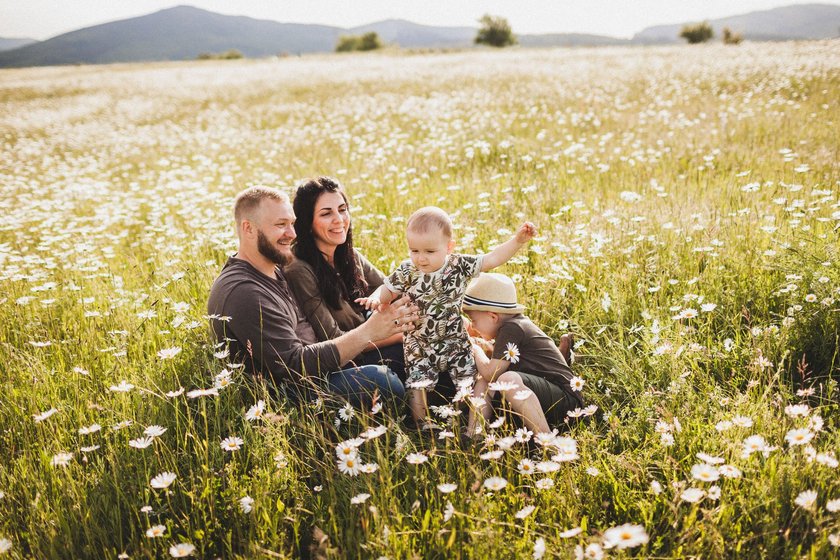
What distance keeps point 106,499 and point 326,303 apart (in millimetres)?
1921

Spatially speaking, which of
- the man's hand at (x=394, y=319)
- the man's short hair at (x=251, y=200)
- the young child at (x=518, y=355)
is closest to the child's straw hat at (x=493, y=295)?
the young child at (x=518, y=355)

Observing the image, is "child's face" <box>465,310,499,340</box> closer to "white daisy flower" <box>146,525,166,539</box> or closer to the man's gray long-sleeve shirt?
the man's gray long-sleeve shirt

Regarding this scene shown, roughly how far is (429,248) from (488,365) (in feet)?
2.71

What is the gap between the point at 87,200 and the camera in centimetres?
928

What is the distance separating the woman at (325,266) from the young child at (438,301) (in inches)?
21.4

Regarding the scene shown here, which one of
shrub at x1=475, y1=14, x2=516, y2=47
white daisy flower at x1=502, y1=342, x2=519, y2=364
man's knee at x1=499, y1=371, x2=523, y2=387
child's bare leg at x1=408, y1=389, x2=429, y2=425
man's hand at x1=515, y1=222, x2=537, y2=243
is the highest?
shrub at x1=475, y1=14, x2=516, y2=47

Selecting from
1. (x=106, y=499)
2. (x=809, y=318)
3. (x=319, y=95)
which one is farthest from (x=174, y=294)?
(x=319, y=95)

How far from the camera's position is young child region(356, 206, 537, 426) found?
3.37 meters

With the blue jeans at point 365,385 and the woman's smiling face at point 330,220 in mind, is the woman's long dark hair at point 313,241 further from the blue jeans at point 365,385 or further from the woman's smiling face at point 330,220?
the blue jeans at point 365,385

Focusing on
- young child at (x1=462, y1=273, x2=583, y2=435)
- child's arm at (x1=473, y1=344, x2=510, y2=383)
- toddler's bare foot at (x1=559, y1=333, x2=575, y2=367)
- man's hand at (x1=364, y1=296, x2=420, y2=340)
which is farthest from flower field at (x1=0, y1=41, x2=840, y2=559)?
man's hand at (x1=364, y1=296, x2=420, y2=340)

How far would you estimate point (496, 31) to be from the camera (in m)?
88.3

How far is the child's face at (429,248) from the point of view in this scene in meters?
3.28

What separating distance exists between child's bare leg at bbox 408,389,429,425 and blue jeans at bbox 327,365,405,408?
0.11m

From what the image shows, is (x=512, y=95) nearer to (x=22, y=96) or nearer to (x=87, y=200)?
(x=87, y=200)
